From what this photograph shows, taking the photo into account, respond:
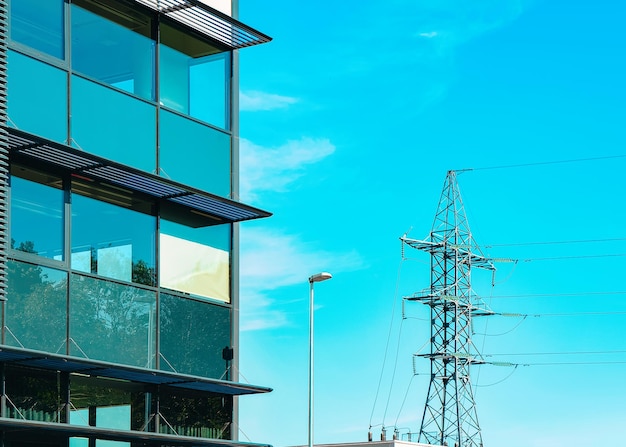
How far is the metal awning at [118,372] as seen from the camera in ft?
63.7

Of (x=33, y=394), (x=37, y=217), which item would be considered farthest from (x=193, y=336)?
(x=37, y=217)

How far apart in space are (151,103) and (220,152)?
80.9 inches

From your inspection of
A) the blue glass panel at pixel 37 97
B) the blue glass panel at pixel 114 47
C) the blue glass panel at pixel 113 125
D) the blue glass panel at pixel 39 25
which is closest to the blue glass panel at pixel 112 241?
the blue glass panel at pixel 113 125

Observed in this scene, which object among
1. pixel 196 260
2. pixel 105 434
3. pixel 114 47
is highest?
pixel 114 47

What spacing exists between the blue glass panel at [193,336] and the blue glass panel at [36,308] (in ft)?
8.63

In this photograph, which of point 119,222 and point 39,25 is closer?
point 39,25

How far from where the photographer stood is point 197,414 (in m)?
23.7

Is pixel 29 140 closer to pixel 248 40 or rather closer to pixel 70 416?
pixel 70 416

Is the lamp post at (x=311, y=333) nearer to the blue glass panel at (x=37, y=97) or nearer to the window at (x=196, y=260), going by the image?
the window at (x=196, y=260)

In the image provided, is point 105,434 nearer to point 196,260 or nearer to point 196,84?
point 196,260

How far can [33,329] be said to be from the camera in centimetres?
2002

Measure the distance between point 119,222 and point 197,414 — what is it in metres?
3.97

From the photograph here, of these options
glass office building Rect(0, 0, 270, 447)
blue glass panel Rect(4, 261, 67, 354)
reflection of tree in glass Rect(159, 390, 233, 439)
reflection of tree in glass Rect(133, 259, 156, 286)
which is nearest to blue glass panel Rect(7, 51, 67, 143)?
glass office building Rect(0, 0, 270, 447)

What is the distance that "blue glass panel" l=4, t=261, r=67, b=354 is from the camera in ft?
64.6
